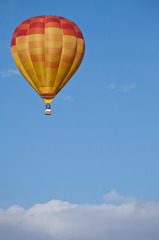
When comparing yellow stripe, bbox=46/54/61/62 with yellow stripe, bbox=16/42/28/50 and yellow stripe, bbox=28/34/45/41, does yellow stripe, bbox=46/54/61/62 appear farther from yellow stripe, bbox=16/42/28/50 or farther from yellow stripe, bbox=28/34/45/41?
yellow stripe, bbox=16/42/28/50

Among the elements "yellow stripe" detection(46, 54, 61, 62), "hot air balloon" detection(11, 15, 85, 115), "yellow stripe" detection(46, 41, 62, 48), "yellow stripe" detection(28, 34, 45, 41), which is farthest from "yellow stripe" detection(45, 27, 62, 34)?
"yellow stripe" detection(46, 54, 61, 62)

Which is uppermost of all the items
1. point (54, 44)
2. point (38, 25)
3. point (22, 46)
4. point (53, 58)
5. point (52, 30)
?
point (38, 25)

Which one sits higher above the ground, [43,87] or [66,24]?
[66,24]

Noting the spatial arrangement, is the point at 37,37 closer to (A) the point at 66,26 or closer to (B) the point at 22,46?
(B) the point at 22,46

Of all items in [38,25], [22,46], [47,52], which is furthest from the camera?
[22,46]

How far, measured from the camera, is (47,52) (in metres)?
96.8

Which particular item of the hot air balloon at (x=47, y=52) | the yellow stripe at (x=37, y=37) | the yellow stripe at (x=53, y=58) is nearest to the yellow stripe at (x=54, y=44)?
the hot air balloon at (x=47, y=52)

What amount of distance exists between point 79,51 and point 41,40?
4507 mm

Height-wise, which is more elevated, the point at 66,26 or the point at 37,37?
the point at 66,26

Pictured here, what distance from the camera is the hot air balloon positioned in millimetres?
96750

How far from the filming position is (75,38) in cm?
9781

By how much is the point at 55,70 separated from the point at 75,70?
2792 mm

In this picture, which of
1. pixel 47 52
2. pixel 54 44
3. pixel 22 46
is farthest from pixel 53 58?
pixel 22 46

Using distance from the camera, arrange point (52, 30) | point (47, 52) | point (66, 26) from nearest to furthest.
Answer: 1. point (47, 52)
2. point (52, 30)
3. point (66, 26)
